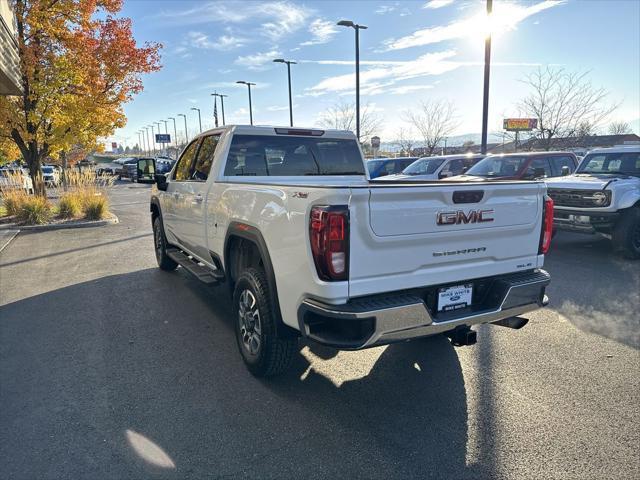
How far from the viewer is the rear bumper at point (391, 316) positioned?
8.91ft

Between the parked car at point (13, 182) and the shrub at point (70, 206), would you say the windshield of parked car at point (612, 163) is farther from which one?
the parked car at point (13, 182)

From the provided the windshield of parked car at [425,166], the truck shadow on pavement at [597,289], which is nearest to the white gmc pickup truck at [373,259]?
the truck shadow on pavement at [597,289]

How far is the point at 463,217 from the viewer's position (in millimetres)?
3080

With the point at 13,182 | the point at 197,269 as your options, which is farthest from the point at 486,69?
the point at 13,182

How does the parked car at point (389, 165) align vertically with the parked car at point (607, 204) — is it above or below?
above

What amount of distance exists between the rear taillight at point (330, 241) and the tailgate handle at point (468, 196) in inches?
33.6

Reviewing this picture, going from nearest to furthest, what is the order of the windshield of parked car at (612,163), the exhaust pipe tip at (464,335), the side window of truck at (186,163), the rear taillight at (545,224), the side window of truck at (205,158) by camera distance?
the exhaust pipe tip at (464,335) < the rear taillight at (545,224) < the side window of truck at (205,158) < the side window of truck at (186,163) < the windshield of parked car at (612,163)

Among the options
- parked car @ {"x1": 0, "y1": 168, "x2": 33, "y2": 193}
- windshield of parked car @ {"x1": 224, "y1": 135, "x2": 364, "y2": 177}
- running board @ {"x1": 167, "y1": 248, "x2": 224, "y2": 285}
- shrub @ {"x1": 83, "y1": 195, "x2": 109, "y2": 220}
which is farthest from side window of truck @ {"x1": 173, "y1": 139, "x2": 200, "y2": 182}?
parked car @ {"x1": 0, "y1": 168, "x2": 33, "y2": 193}

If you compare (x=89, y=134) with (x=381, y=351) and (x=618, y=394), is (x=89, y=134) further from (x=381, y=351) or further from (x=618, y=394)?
(x=618, y=394)

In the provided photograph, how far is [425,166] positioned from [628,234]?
6.64 m

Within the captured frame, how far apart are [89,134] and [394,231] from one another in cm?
1256

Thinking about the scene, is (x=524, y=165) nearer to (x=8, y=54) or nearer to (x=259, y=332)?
(x=259, y=332)

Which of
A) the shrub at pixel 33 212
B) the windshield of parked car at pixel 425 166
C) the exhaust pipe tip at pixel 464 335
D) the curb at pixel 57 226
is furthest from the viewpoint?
the windshield of parked car at pixel 425 166

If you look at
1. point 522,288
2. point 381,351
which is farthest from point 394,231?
point 381,351
